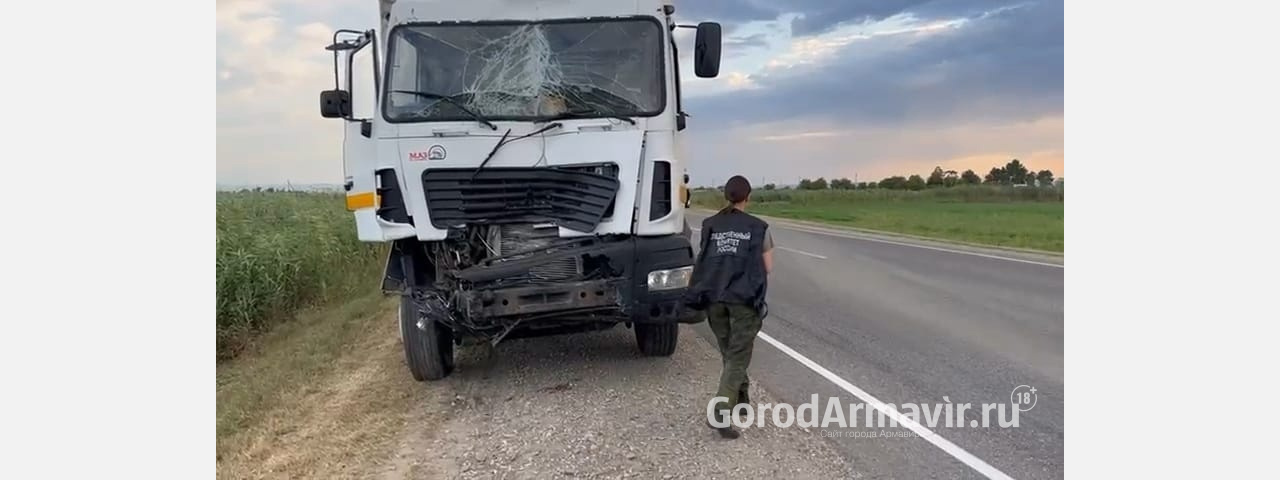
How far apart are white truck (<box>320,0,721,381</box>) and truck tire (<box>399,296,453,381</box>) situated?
11 cm

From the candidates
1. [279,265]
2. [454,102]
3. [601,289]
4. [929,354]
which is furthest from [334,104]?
[279,265]

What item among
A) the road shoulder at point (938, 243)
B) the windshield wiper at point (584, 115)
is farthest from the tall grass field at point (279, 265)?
the windshield wiper at point (584, 115)

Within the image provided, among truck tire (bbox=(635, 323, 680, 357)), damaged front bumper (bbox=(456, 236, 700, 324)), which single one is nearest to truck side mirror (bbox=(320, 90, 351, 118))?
damaged front bumper (bbox=(456, 236, 700, 324))

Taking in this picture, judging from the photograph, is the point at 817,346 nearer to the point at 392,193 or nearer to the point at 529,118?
the point at 529,118

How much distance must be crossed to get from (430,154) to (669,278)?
5.89 feet

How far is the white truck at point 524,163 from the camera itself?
5.55 m

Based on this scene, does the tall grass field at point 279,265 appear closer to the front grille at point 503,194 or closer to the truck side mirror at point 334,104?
the truck side mirror at point 334,104

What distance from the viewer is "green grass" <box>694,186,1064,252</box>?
66.9ft

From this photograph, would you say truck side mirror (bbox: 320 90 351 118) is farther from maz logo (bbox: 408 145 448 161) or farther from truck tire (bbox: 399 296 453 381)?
Result: truck tire (bbox: 399 296 453 381)

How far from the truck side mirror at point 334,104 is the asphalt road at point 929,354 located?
9.29 ft

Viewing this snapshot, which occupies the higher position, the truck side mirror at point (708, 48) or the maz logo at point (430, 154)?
the truck side mirror at point (708, 48)

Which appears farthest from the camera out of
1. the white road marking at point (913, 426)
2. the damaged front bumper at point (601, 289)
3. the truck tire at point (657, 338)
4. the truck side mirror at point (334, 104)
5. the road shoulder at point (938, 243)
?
the road shoulder at point (938, 243)

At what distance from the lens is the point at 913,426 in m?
4.92

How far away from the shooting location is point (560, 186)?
5629 millimetres
